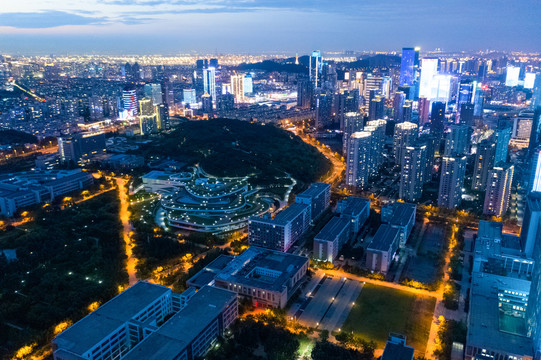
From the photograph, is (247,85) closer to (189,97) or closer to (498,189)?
(189,97)

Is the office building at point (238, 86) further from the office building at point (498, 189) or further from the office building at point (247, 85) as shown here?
the office building at point (498, 189)

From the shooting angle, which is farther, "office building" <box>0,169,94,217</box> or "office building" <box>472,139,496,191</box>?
"office building" <box>472,139,496,191</box>

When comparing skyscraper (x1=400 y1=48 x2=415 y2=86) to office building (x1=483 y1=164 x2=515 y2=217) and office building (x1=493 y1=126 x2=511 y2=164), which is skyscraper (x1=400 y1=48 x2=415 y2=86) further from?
office building (x1=483 y1=164 x2=515 y2=217)

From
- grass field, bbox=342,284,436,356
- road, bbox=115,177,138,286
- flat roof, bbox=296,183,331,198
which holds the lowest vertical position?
grass field, bbox=342,284,436,356

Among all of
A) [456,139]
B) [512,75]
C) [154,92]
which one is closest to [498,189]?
[456,139]

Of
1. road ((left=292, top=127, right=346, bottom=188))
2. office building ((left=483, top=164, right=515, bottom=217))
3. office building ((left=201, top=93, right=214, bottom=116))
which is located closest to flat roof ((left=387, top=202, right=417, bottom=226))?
office building ((left=483, top=164, right=515, bottom=217))

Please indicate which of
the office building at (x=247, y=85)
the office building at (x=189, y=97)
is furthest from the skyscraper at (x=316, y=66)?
the office building at (x=189, y=97)
